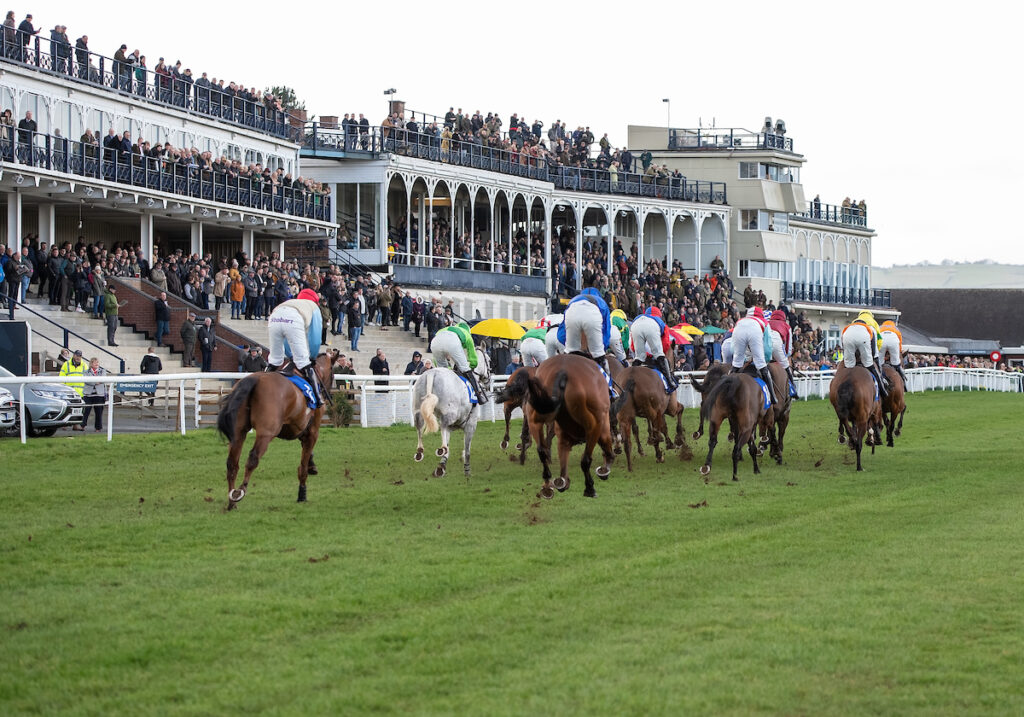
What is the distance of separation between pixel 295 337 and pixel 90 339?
578 inches

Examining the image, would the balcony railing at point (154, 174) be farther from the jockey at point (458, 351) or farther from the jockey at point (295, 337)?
the jockey at point (295, 337)

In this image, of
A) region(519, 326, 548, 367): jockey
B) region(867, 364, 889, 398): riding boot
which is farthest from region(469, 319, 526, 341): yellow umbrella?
region(867, 364, 889, 398): riding boot

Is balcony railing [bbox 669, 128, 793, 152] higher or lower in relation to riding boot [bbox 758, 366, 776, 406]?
higher

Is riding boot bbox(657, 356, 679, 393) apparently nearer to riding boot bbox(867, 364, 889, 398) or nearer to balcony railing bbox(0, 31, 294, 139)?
riding boot bbox(867, 364, 889, 398)

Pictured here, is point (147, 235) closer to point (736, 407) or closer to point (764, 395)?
point (764, 395)

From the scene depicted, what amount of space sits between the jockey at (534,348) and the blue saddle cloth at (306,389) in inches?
254

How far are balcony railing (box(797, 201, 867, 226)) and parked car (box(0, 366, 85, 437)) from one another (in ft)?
160

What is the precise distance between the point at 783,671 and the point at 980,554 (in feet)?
12.8

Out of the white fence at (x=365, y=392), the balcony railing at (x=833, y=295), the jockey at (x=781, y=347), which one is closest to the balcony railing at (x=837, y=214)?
the balcony railing at (x=833, y=295)

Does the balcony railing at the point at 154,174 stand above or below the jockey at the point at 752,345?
above

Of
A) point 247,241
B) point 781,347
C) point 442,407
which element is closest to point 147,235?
point 247,241

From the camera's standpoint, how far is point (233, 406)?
1199cm

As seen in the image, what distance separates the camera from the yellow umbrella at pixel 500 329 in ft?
86.5

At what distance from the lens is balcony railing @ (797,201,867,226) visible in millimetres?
66425
